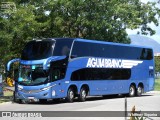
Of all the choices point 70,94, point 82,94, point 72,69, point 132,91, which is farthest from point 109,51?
point 132,91

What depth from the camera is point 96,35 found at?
35969 mm

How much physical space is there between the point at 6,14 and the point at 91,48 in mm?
5703

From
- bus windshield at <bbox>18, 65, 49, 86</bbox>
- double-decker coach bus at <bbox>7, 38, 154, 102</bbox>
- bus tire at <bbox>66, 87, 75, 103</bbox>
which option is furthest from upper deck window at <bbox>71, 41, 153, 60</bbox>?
bus windshield at <bbox>18, 65, 49, 86</bbox>

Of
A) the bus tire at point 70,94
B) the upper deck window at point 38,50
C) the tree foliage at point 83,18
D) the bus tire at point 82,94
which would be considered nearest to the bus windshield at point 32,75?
the upper deck window at point 38,50

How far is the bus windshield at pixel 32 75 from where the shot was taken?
25.0 m

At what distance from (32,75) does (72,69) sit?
248cm

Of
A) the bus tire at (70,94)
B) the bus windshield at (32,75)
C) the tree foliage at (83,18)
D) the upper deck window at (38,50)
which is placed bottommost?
the bus tire at (70,94)

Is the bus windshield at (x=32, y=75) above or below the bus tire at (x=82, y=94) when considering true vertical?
above

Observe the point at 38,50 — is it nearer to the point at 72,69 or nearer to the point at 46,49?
the point at 46,49

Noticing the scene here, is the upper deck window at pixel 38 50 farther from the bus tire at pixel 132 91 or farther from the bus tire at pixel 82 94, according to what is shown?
the bus tire at pixel 132 91

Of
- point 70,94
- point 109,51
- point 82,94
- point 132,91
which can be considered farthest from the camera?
point 132,91

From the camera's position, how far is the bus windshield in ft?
82.0

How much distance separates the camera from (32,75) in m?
25.3

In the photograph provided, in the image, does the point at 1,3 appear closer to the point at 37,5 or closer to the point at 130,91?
the point at 37,5
